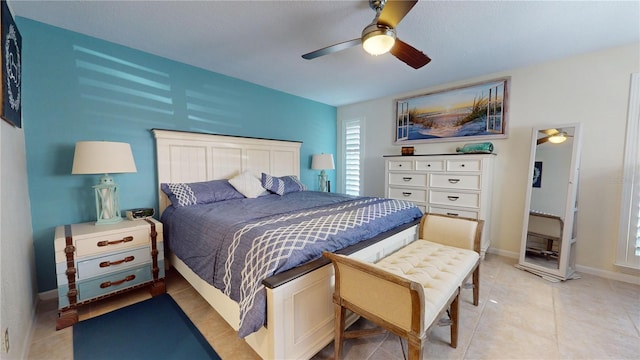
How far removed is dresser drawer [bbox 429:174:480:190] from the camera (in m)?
2.98

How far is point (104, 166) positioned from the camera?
1.99 metres

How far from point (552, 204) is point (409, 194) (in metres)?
1.55

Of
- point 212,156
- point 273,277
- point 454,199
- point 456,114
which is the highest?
point 456,114

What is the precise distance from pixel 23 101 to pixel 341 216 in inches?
111

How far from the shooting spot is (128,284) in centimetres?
204

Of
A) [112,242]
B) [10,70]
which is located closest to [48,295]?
[112,242]

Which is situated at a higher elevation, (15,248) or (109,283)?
(15,248)

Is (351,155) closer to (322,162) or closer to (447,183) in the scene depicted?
(322,162)

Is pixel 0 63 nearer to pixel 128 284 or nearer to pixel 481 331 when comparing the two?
pixel 128 284

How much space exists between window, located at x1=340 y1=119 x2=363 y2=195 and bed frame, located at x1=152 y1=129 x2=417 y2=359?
77.6 inches

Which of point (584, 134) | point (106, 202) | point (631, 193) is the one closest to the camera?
point (106, 202)

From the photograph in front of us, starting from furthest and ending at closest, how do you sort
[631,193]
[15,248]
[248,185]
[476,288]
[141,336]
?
1. [248,185]
2. [631,193]
3. [476,288]
4. [141,336]
5. [15,248]

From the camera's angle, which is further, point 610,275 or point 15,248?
point 610,275

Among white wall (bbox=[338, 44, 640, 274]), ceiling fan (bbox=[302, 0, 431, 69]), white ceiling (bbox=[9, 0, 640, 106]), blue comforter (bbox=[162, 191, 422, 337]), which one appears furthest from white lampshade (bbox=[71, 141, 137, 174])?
white wall (bbox=[338, 44, 640, 274])
